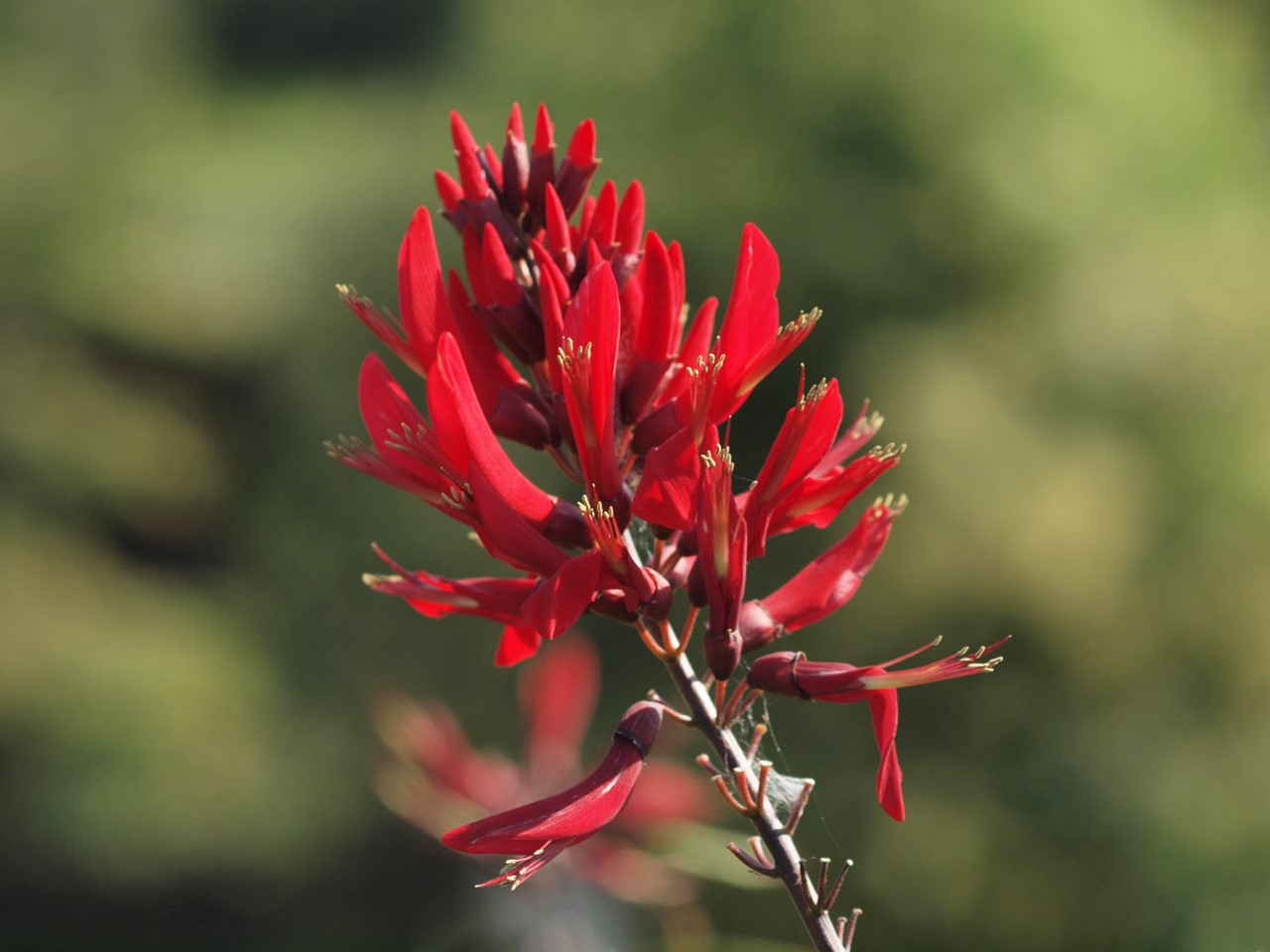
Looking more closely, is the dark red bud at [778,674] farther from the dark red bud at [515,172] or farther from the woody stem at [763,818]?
the dark red bud at [515,172]

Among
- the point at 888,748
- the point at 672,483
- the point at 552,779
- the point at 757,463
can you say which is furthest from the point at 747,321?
the point at 757,463

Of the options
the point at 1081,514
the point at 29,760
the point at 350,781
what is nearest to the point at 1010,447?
the point at 1081,514

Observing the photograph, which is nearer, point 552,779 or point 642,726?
point 642,726

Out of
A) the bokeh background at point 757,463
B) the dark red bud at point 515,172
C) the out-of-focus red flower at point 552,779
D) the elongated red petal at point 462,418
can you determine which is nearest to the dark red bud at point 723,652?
the elongated red petal at point 462,418

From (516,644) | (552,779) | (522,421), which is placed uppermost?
(522,421)

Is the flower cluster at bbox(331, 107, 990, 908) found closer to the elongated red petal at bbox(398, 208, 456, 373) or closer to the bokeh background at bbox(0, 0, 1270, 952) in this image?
the elongated red petal at bbox(398, 208, 456, 373)

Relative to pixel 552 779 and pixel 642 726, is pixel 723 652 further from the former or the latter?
pixel 552 779

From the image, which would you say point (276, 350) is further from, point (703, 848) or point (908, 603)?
point (703, 848)
